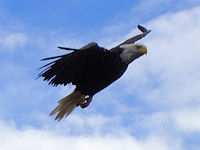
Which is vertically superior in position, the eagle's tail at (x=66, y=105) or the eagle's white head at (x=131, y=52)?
the eagle's white head at (x=131, y=52)

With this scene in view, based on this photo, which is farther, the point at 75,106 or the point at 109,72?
the point at 75,106

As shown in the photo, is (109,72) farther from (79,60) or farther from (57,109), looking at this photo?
(57,109)

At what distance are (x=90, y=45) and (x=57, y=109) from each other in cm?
167

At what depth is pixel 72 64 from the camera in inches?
244

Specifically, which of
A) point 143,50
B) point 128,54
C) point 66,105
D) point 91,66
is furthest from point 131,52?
point 66,105

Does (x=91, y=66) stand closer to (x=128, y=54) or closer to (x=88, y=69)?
(x=88, y=69)

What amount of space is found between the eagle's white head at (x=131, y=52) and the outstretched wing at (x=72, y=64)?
373mm

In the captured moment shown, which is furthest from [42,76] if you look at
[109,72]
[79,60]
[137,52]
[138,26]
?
[138,26]

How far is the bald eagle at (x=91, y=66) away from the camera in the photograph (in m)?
6.17

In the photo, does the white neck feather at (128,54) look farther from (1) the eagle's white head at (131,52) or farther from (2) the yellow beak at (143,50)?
(2) the yellow beak at (143,50)

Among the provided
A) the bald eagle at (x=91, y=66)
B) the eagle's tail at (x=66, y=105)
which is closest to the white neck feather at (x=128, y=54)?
the bald eagle at (x=91, y=66)

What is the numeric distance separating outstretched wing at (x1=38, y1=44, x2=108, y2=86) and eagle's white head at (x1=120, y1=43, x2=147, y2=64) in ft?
1.22

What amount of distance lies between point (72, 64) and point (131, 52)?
1053 mm

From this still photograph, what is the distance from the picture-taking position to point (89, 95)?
6.90 metres
